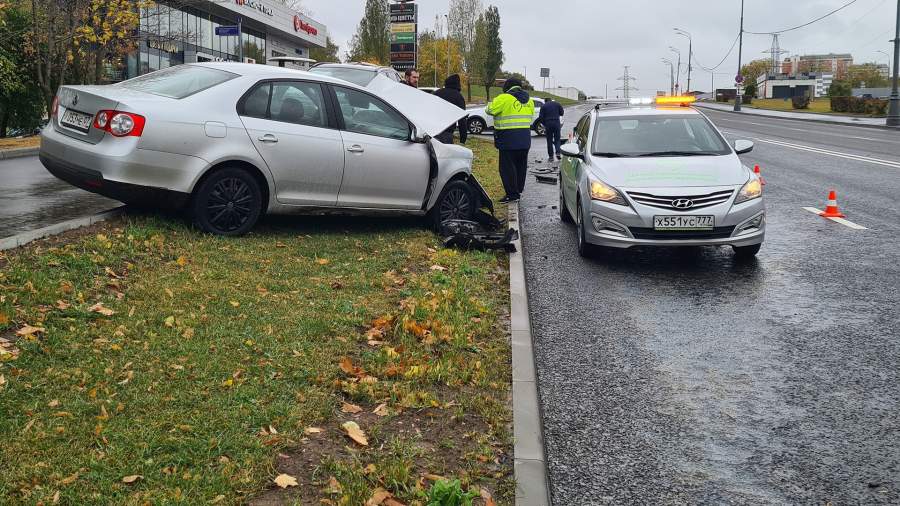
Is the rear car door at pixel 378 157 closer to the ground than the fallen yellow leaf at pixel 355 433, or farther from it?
farther from it

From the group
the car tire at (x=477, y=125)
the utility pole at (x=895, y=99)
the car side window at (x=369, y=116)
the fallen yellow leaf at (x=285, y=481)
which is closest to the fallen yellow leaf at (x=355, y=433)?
the fallen yellow leaf at (x=285, y=481)

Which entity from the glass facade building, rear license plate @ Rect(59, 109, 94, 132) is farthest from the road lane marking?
the glass facade building

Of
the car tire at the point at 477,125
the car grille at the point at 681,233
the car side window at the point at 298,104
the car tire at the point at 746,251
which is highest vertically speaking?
the car tire at the point at 477,125

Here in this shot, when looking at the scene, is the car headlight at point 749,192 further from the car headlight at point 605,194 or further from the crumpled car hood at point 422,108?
the crumpled car hood at point 422,108

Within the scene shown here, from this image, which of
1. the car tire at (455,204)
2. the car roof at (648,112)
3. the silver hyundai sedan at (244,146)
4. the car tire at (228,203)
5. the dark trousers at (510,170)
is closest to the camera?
the silver hyundai sedan at (244,146)

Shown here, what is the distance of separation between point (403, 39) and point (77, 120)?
49.9 m

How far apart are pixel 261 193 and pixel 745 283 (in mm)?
4639

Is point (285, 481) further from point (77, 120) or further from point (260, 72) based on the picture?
point (260, 72)

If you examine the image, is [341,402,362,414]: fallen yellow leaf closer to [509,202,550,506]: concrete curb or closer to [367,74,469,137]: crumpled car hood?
[509,202,550,506]: concrete curb

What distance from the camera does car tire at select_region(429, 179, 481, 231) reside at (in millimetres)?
10023

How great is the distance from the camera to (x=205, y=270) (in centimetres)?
700

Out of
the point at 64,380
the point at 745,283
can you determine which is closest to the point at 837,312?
the point at 745,283

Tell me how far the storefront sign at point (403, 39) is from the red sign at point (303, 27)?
64.6ft

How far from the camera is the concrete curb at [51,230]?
22.7 feet
